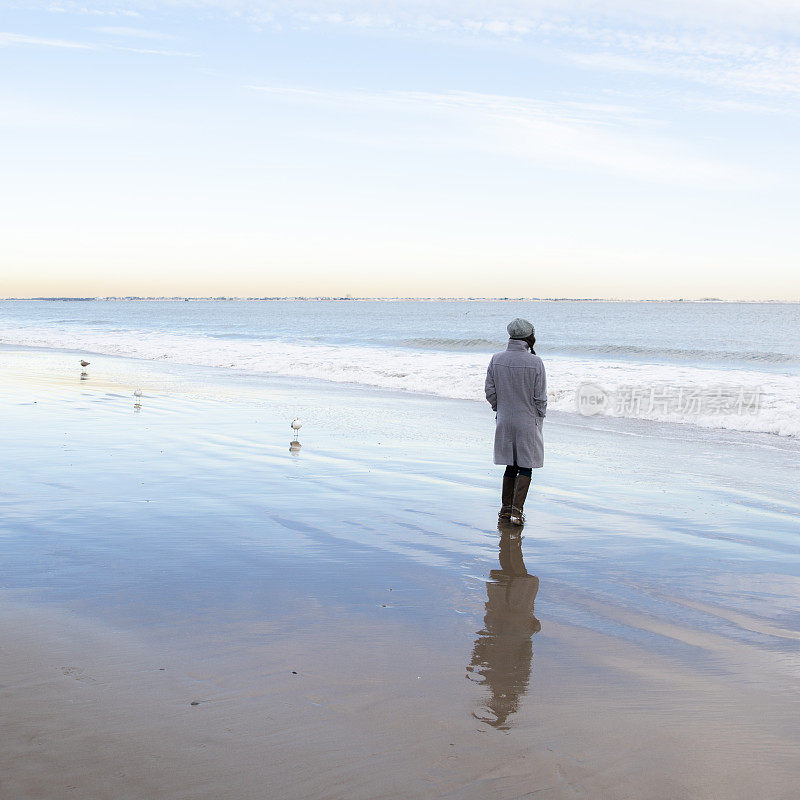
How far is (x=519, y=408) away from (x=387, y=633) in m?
2.93

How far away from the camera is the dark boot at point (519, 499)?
6.13 m

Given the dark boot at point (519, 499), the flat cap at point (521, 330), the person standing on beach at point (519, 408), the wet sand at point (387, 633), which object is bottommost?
the wet sand at point (387, 633)

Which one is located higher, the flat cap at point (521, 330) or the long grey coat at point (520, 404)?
the flat cap at point (521, 330)

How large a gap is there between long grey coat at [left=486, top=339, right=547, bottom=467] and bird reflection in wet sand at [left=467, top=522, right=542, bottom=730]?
1.21 m

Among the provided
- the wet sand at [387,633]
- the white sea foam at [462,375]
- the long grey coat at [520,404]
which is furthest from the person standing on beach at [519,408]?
the white sea foam at [462,375]

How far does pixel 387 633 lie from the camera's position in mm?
3916

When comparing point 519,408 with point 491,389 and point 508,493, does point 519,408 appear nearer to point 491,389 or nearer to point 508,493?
point 491,389

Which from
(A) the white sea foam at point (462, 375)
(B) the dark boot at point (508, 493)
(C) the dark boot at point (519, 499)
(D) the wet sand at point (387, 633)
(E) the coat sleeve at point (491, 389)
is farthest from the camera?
(A) the white sea foam at point (462, 375)

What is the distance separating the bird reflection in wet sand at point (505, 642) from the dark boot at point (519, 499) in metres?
0.75

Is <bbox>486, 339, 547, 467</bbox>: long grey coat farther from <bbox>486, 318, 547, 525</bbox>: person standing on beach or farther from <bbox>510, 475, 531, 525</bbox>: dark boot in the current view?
<bbox>510, 475, 531, 525</bbox>: dark boot

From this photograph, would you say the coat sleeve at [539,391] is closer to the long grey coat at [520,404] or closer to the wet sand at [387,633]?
the long grey coat at [520,404]

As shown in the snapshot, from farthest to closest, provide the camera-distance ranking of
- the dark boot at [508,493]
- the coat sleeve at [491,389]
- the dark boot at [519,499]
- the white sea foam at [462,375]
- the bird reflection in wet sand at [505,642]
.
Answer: the white sea foam at [462,375] → the coat sleeve at [491,389] → the dark boot at [508,493] → the dark boot at [519,499] → the bird reflection in wet sand at [505,642]

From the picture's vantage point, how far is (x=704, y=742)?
2.96m

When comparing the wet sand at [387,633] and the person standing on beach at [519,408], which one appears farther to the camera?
the person standing on beach at [519,408]
